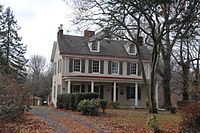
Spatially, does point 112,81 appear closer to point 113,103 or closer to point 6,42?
point 113,103

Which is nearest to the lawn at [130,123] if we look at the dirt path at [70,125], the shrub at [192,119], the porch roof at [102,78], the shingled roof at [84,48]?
the dirt path at [70,125]

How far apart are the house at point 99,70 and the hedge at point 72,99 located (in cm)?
442

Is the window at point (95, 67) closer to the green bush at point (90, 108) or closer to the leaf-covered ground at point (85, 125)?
the green bush at point (90, 108)

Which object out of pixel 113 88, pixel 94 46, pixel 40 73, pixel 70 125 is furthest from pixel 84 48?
pixel 40 73

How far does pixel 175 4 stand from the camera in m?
21.7

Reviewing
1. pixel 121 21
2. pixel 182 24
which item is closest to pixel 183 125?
pixel 182 24

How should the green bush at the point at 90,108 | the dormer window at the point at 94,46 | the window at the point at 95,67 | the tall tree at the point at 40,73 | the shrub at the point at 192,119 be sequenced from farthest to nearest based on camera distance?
the tall tree at the point at 40,73 → the dormer window at the point at 94,46 → the window at the point at 95,67 → the green bush at the point at 90,108 → the shrub at the point at 192,119

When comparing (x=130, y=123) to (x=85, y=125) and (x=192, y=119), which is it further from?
(x=192, y=119)

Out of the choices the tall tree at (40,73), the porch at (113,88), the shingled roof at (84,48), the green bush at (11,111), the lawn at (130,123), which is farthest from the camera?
the tall tree at (40,73)

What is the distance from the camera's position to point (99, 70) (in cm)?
4116

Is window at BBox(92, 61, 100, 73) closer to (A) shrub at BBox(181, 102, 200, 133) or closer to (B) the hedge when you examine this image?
(B) the hedge

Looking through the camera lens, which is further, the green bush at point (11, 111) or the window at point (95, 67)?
the window at point (95, 67)

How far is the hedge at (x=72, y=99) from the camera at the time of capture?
28359mm

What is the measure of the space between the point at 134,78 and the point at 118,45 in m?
5.47
